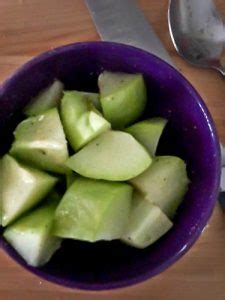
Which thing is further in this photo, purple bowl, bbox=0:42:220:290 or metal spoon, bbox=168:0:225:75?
metal spoon, bbox=168:0:225:75

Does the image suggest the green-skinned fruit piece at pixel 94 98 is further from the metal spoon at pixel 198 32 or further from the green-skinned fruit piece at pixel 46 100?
the metal spoon at pixel 198 32

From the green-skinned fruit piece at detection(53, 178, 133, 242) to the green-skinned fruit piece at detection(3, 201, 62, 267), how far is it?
1 centimetres

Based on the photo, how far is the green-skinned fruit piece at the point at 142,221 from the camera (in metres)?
0.59

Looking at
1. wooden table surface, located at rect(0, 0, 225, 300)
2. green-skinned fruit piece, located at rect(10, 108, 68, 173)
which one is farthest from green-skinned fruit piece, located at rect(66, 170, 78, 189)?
wooden table surface, located at rect(0, 0, 225, 300)

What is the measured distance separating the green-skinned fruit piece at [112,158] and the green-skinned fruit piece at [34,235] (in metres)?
0.06

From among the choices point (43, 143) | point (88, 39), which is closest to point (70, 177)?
point (43, 143)

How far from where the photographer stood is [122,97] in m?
0.60

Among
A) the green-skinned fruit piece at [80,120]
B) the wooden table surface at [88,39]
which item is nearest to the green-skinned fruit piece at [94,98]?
the green-skinned fruit piece at [80,120]

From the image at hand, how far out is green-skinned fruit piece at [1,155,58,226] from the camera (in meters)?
0.57

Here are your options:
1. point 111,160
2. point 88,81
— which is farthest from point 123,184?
point 88,81

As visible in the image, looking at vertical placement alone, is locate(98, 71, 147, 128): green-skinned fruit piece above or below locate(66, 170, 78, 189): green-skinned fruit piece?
above

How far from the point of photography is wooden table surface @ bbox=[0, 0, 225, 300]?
679mm

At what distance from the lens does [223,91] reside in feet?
2.34

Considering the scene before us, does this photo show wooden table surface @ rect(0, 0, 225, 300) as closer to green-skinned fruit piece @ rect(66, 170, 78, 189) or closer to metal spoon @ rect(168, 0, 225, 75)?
metal spoon @ rect(168, 0, 225, 75)
